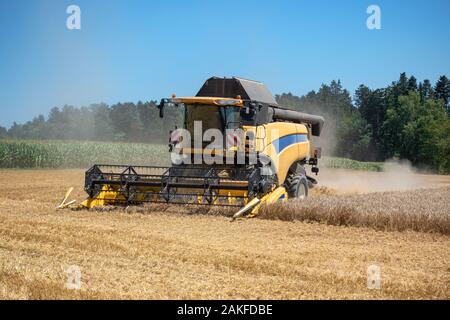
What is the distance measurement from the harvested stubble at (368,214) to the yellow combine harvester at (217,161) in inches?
23.6

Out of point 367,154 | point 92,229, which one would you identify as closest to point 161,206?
point 92,229

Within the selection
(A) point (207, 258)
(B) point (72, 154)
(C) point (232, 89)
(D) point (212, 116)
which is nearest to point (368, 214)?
(A) point (207, 258)

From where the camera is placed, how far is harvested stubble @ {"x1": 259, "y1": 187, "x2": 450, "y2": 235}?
9750mm

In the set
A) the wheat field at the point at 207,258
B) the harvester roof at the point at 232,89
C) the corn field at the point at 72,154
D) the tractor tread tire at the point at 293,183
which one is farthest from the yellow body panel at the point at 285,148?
the corn field at the point at 72,154

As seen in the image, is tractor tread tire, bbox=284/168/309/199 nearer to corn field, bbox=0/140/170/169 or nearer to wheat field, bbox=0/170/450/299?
wheat field, bbox=0/170/450/299

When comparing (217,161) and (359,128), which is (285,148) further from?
(359,128)

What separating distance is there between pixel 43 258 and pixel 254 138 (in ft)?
20.6

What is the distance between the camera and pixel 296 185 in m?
14.0

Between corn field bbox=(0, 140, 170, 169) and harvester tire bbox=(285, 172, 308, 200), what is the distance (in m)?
22.5

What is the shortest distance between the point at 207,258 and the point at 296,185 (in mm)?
7045

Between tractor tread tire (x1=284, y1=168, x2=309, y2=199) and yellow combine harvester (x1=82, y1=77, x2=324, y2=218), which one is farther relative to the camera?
tractor tread tire (x1=284, y1=168, x2=309, y2=199)

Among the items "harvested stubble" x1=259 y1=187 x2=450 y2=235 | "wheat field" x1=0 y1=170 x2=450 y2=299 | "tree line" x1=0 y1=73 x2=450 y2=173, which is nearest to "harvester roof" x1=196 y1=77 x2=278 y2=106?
"harvested stubble" x1=259 y1=187 x2=450 y2=235

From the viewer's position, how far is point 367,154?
191ft
